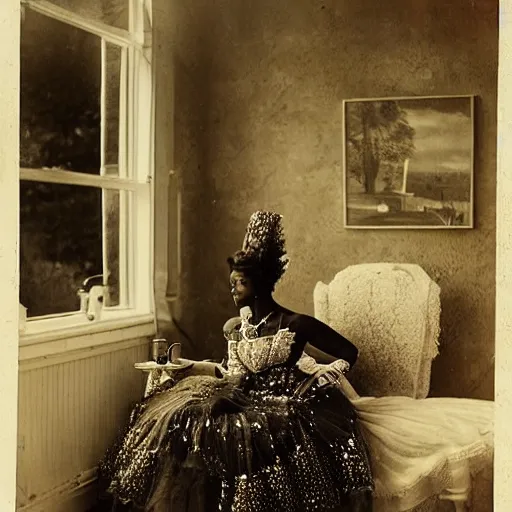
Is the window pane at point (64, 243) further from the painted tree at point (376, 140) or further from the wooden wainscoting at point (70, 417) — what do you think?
the painted tree at point (376, 140)

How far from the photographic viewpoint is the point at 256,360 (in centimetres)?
270

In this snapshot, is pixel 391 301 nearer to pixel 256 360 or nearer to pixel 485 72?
pixel 256 360

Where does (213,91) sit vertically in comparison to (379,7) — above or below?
below

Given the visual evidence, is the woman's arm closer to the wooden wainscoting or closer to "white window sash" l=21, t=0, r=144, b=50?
the wooden wainscoting

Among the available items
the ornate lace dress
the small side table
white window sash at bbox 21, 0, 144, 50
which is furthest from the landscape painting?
white window sash at bbox 21, 0, 144, 50

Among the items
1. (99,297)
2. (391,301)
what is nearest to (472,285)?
(391,301)

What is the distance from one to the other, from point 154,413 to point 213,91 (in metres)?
1.26

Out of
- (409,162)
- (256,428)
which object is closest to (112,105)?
(409,162)

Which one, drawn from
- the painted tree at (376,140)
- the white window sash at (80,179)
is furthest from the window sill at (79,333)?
the painted tree at (376,140)

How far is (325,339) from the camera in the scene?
2744 millimetres

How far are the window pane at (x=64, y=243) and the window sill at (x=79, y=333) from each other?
0.07 meters

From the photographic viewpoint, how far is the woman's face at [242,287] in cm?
270

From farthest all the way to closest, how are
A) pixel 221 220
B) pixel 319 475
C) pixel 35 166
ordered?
1. pixel 221 220
2. pixel 35 166
3. pixel 319 475

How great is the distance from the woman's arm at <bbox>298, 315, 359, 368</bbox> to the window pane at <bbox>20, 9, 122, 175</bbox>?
1076 millimetres
